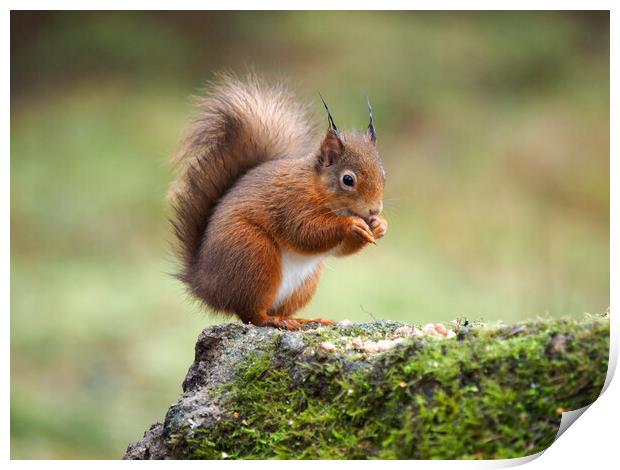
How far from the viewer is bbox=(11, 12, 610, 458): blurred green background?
2.01 metres

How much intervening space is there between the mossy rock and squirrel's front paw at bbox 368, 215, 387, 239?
298 millimetres

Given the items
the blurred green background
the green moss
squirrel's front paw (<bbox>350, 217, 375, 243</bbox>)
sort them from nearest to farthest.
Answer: the green moss → squirrel's front paw (<bbox>350, 217, 375, 243</bbox>) → the blurred green background

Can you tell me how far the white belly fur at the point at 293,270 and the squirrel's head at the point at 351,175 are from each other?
0.13 meters

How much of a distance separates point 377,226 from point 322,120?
0.48 m

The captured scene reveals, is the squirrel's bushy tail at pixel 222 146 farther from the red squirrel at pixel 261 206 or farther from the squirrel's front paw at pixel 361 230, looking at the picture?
the squirrel's front paw at pixel 361 230

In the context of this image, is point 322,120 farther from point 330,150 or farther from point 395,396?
point 395,396

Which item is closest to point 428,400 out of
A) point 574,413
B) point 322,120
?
point 574,413

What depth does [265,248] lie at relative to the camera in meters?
1.93

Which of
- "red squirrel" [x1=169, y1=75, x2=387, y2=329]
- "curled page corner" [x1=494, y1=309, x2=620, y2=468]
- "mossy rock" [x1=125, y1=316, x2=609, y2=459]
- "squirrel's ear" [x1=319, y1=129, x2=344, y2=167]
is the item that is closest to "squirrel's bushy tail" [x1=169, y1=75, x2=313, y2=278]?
"red squirrel" [x1=169, y1=75, x2=387, y2=329]

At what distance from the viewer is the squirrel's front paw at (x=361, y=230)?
1891 mm

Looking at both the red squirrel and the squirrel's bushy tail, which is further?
the squirrel's bushy tail

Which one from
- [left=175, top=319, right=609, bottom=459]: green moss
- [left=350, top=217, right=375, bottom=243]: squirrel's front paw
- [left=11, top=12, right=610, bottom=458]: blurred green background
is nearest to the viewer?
[left=175, top=319, right=609, bottom=459]: green moss

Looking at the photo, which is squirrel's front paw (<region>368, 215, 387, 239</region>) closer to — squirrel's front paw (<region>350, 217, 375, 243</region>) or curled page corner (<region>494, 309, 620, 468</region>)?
squirrel's front paw (<region>350, 217, 375, 243</region>)
